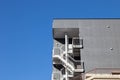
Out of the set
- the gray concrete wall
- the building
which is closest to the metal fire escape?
the building

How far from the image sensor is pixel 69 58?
123 feet

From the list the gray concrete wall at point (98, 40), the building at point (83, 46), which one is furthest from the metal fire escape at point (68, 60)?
the gray concrete wall at point (98, 40)

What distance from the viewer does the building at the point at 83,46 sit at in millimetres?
36375

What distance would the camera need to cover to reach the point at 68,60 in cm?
3722

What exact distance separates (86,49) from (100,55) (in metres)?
1.82

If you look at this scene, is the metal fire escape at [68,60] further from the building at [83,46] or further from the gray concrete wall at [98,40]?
the gray concrete wall at [98,40]

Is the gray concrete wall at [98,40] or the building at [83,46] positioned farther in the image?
the gray concrete wall at [98,40]

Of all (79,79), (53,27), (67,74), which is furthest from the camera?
(53,27)

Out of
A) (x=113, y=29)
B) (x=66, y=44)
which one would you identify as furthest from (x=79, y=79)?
(x=113, y=29)

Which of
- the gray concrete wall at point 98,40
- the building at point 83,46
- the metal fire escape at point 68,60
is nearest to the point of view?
the metal fire escape at point 68,60

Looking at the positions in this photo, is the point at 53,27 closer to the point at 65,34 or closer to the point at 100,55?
the point at 65,34

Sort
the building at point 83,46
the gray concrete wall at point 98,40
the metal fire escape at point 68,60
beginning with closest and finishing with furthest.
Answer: the metal fire escape at point 68,60
the building at point 83,46
the gray concrete wall at point 98,40

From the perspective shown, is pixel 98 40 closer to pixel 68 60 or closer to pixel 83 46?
pixel 83 46

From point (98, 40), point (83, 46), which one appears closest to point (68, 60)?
point (83, 46)
